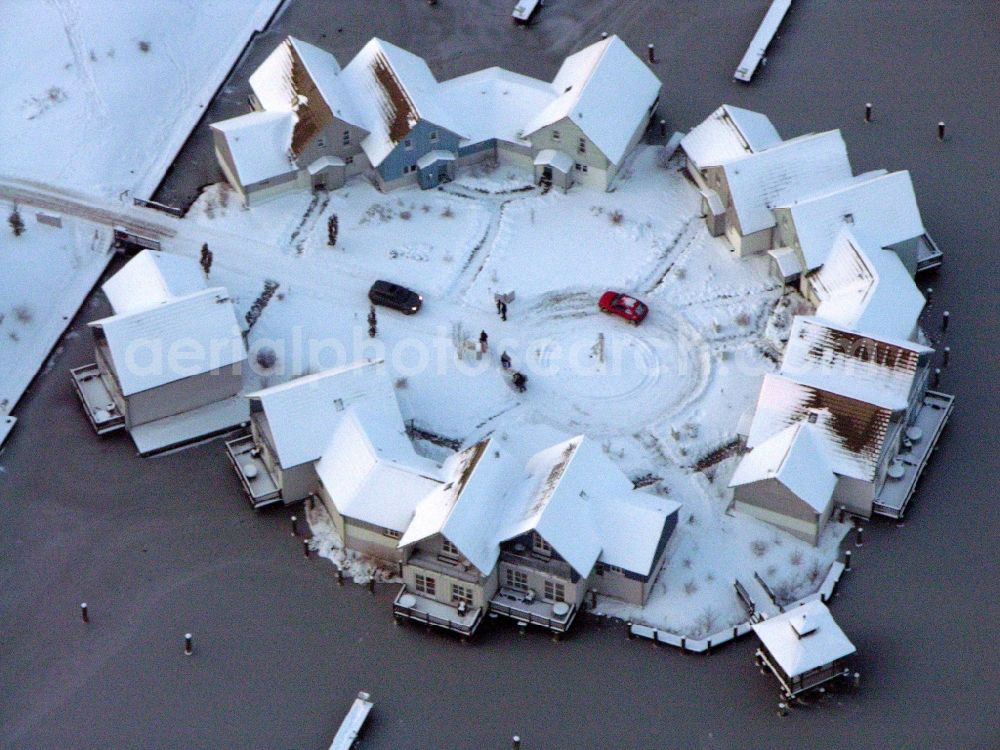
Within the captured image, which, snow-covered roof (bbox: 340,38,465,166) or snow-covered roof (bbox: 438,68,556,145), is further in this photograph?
snow-covered roof (bbox: 438,68,556,145)

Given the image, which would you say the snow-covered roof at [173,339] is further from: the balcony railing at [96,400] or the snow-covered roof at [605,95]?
the snow-covered roof at [605,95]

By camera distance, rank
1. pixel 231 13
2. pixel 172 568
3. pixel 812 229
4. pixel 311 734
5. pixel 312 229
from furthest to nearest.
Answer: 1. pixel 231 13
2. pixel 312 229
3. pixel 812 229
4. pixel 172 568
5. pixel 311 734

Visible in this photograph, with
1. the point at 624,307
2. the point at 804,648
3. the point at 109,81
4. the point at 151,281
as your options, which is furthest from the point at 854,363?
the point at 109,81

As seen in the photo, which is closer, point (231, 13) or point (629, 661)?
point (629, 661)

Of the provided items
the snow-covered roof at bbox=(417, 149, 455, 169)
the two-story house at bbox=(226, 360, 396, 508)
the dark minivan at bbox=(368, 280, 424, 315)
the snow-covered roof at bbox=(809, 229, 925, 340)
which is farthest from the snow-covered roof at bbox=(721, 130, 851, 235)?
the two-story house at bbox=(226, 360, 396, 508)

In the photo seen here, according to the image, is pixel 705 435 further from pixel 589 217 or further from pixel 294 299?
pixel 294 299

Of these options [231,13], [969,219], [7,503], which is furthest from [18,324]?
[969,219]

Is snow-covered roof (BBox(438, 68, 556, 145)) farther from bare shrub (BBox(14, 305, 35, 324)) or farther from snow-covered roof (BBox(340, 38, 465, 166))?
bare shrub (BBox(14, 305, 35, 324))
